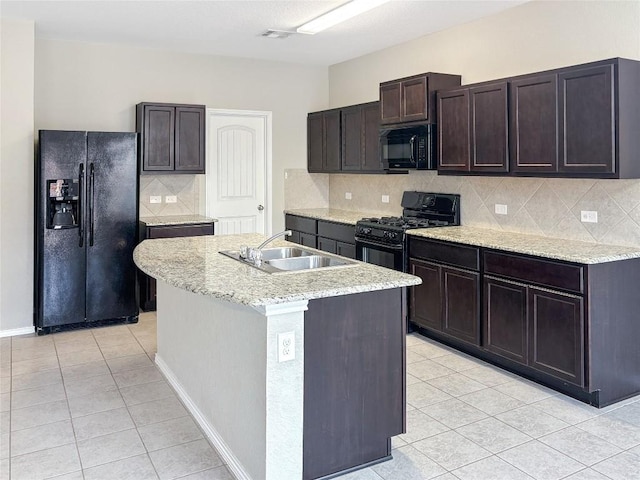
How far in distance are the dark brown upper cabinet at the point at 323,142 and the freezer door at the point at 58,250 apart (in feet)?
9.03

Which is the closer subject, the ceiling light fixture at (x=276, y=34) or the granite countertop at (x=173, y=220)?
the ceiling light fixture at (x=276, y=34)

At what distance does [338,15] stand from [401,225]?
6.07ft

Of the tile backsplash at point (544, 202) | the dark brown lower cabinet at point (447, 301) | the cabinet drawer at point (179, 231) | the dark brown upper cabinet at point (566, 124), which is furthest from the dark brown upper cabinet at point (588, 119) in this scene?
the cabinet drawer at point (179, 231)

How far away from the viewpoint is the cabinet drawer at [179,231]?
17.7 feet

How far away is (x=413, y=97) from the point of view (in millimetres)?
4910

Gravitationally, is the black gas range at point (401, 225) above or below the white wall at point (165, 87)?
below

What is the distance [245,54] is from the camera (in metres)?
6.27

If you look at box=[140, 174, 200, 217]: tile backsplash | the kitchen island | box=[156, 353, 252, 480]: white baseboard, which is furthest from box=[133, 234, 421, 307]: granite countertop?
box=[140, 174, 200, 217]: tile backsplash

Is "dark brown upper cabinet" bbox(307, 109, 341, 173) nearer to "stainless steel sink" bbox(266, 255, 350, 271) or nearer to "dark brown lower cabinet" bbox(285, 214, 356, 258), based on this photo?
"dark brown lower cabinet" bbox(285, 214, 356, 258)

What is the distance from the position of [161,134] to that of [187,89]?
80 centimetres

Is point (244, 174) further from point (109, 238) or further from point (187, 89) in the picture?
point (109, 238)

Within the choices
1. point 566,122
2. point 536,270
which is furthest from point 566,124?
point 536,270

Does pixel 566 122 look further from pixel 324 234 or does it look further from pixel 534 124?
pixel 324 234

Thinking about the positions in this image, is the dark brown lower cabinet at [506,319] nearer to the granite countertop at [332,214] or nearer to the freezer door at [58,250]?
the granite countertop at [332,214]
